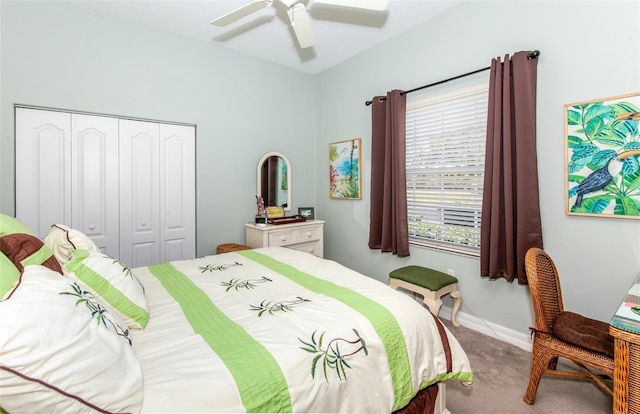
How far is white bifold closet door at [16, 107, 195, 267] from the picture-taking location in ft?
8.23

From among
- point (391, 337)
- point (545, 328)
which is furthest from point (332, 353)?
point (545, 328)

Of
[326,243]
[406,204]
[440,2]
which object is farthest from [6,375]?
[326,243]

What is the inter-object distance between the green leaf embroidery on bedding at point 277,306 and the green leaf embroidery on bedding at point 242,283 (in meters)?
0.25

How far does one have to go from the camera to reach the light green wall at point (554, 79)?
1.91m

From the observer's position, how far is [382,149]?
10.8 feet

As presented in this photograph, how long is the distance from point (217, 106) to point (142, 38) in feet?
2.95

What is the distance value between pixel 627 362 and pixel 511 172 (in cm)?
140

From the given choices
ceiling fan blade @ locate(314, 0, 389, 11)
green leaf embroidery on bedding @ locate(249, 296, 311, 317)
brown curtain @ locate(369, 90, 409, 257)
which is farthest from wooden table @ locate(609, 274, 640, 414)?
ceiling fan blade @ locate(314, 0, 389, 11)

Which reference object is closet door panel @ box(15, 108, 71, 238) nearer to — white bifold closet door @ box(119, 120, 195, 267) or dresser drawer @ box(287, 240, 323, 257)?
white bifold closet door @ box(119, 120, 195, 267)

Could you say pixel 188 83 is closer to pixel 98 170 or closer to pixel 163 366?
pixel 98 170

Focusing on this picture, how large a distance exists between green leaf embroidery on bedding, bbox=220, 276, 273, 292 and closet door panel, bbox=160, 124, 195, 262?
1682 mm

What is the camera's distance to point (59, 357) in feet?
2.45

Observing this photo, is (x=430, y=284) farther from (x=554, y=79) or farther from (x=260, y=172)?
(x=260, y=172)

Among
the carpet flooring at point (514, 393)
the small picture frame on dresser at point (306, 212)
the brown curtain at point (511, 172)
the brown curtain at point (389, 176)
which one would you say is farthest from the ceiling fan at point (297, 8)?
the carpet flooring at point (514, 393)
